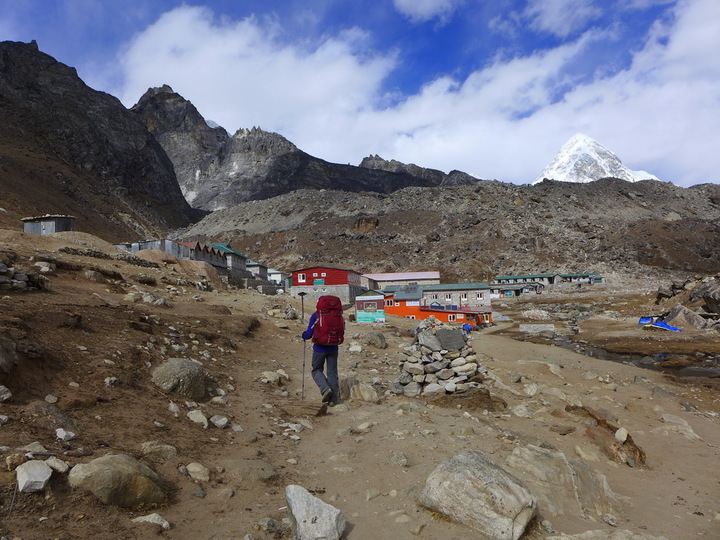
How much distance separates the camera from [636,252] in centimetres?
10050

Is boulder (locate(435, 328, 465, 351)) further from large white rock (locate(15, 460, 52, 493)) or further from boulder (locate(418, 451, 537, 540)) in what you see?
large white rock (locate(15, 460, 52, 493))

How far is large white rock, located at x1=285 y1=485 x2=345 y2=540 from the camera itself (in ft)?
13.0

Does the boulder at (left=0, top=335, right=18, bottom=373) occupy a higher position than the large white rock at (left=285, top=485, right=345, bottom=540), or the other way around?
the boulder at (left=0, top=335, right=18, bottom=373)

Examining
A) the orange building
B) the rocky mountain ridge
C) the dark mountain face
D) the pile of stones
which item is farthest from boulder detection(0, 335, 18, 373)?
the rocky mountain ridge

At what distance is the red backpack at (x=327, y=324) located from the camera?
29.3ft

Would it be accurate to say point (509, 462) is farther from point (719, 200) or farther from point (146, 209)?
point (719, 200)

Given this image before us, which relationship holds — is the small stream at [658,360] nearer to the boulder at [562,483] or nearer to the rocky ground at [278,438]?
the rocky ground at [278,438]

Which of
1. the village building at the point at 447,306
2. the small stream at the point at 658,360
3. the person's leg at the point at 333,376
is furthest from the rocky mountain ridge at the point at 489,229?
the person's leg at the point at 333,376

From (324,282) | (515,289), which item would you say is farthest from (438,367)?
(515,289)

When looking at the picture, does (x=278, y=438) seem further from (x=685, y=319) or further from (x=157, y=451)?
(x=685, y=319)

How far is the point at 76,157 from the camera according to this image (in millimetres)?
108188

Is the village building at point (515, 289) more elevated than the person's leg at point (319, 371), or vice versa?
the person's leg at point (319, 371)

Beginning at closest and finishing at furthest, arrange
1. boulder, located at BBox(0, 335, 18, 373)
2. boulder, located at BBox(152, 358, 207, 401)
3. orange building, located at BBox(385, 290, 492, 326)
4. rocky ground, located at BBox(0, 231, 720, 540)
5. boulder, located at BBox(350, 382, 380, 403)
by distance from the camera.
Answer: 1. rocky ground, located at BBox(0, 231, 720, 540)
2. boulder, located at BBox(0, 335, 18, 373)
3. boulder, located at BBox(152, 358, 207, 401)
4. boulder, located at BBox(350, 382, 380, 403)
5. orange building, located at BBox(385, 290, 492, 326)

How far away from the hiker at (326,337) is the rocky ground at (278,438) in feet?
1.51
